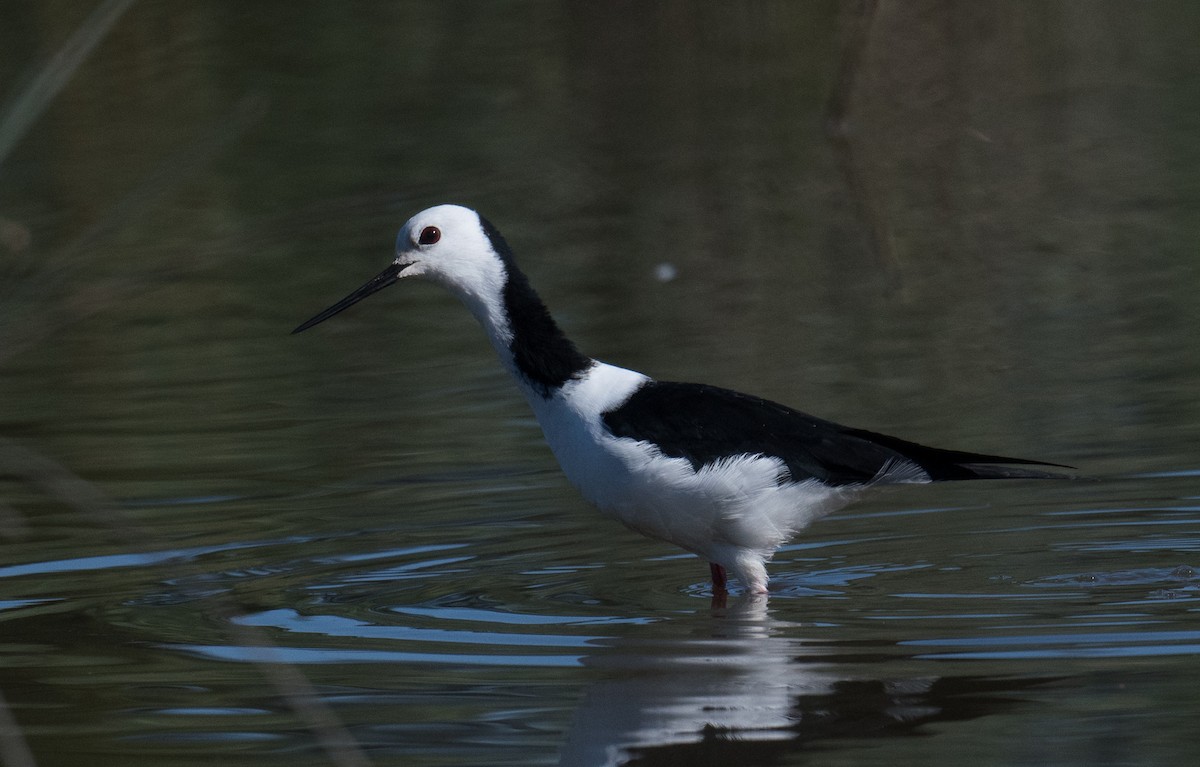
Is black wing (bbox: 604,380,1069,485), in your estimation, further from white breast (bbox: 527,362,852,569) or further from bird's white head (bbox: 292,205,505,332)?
bird's white head (bbox: 292,205,505,332)

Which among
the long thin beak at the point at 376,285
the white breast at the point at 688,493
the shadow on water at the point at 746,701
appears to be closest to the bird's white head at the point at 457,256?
the long thin beak at the point at 376,285

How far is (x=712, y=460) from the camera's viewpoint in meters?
6.55

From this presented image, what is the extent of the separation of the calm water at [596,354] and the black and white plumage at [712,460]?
0.25 meters

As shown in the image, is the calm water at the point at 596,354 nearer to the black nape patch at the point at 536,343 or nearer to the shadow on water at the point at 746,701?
the shadow on water at the point at 746,701

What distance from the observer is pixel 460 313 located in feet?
39.2

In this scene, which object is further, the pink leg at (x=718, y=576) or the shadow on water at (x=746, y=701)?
the pink leg at (x=718, y=576)

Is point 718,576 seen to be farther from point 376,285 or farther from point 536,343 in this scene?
point 376,285

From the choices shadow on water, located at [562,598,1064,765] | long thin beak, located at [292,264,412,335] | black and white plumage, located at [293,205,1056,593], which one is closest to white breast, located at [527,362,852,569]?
black and white plumage, located at [293,205,1056,593]

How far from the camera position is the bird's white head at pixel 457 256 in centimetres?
716

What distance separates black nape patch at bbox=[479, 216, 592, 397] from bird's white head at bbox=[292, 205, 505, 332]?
0.05 m

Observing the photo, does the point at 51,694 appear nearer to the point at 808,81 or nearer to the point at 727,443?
the point at 727,443

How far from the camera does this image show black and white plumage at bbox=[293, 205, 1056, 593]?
256 inches

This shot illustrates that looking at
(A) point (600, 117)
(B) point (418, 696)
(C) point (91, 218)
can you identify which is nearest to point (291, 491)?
(B) point (418, 696)

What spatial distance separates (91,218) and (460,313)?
13.5 feet
